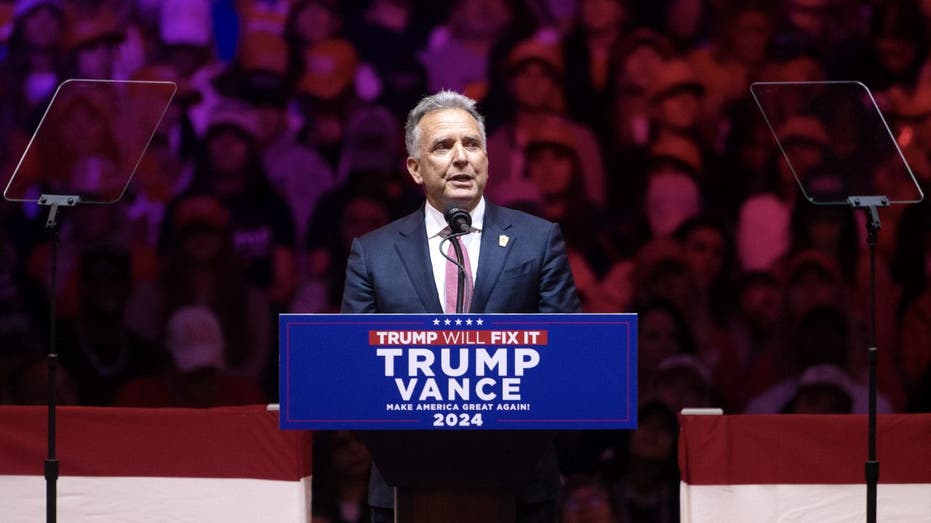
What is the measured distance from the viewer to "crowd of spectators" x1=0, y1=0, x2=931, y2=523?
441 centimetres

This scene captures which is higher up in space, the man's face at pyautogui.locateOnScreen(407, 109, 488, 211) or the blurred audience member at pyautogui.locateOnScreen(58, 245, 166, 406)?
the man's face at pyautogui.locateOnScreen(407, 109, 488, 211)

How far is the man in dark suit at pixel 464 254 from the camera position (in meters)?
2.61

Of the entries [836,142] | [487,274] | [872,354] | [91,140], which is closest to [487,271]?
[487,274]

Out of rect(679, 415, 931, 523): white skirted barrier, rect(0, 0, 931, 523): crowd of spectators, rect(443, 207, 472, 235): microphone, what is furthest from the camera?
rect(0, 0, 931, 523): crowd of spectators

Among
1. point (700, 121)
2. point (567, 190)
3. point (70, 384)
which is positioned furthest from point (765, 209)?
point (70, 384)

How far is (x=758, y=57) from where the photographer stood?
4.45 m

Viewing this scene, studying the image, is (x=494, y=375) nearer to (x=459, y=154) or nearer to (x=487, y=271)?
(x=487, y=271)

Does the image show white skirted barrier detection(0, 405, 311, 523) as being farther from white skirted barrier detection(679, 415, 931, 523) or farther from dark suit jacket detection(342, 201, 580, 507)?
dark suit jacket detection(342, 201, 580, 507)

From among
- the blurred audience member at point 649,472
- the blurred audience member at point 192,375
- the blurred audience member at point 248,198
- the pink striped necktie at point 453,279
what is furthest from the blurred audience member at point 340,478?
the pink striped necktie at point 453,279

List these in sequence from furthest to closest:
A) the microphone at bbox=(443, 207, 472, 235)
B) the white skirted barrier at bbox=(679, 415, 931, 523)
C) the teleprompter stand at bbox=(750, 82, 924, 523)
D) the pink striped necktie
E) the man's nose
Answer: the white skirted barrier at bbox=(679, 415, 931, 523)
the teleprompter stand at bbox=(750, 82, 924, 523)
the man's nose
the pink striped necktie
the microphone at bbox=(443, 207, 472, 235)

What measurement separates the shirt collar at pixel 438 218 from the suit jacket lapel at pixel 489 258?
14mm

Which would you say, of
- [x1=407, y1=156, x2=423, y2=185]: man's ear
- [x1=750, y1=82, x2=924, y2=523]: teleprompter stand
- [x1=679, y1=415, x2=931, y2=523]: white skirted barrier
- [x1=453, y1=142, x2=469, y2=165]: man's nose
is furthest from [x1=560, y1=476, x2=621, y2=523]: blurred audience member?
[x1=453, y1=142, x2=469, y2=165]: man's nose

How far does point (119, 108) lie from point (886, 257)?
107 inches

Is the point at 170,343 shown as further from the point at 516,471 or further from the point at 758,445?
the point at 516,471
